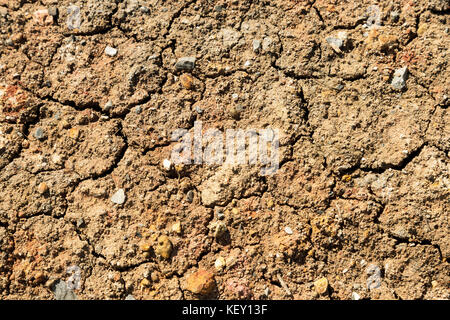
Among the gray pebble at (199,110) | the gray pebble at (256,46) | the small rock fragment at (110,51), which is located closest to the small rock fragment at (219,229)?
the gray pebble at (199,110)

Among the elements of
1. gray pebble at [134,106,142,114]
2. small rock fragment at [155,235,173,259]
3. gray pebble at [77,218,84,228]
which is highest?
gray pebble at [134,106,142,114]

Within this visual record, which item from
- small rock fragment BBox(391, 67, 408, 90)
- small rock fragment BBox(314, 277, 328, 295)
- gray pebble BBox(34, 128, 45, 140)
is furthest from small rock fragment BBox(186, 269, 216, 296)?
small rock fragment BBox(391, 67, 408, 90)

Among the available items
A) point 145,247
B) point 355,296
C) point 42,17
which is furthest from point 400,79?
point 42,17

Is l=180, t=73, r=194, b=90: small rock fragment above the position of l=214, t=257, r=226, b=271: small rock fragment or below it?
above

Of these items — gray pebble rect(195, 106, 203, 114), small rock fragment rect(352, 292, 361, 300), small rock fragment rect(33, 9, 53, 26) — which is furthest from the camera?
small rock fragment rect(33, 9, 53, 26)

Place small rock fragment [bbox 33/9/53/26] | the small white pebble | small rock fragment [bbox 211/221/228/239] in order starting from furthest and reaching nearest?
small rock fragment [bbox 33/9/53/26] → the small white pebble → small rock fragment [bbox 211/221/228/239]

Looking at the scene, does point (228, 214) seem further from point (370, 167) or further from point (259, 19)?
point (259, 19)

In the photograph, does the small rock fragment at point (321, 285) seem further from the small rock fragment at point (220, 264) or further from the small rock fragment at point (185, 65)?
the small rock fragment at point (185, 65)

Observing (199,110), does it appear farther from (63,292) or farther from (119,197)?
(63,292)

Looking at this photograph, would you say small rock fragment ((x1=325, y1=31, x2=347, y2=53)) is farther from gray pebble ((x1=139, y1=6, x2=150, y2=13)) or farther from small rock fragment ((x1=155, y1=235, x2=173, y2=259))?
small rock fragment ((x1=155, y1=235, x2=173, y2=259))

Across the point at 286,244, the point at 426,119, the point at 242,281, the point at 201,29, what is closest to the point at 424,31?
the point at 426,119
